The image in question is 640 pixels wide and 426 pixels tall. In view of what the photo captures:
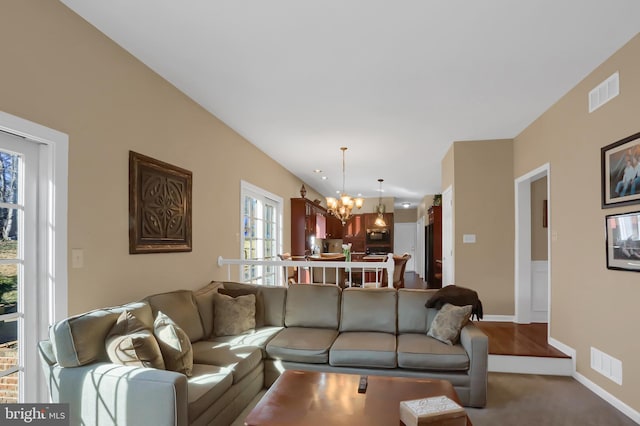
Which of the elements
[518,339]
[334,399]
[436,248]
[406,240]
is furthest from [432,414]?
[406,240]

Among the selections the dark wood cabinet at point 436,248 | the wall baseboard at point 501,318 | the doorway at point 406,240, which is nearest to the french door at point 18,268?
the wall baseboard at point 501,318

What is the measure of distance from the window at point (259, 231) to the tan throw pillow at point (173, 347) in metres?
2.62

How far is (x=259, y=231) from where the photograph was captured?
6340 mm


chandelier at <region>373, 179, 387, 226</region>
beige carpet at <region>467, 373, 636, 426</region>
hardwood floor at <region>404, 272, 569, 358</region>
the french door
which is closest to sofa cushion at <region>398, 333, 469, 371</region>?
beige carpet at <region>467, 373, 636, 426</region>

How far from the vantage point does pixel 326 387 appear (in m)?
2.36

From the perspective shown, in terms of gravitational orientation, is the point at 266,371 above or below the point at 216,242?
below

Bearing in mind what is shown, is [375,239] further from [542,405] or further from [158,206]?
[158,206]

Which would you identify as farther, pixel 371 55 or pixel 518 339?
pixel 518 339

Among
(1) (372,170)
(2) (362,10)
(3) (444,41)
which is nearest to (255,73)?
(2) (362,10)

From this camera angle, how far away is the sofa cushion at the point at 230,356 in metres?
2.80

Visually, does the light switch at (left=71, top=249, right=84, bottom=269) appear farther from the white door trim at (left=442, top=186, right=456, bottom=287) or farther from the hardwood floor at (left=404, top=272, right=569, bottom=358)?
the white door trim at (left=442, top=186, right=456, bottom=287)

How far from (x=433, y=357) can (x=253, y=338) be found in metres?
1.58

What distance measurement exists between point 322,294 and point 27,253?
2557 mm

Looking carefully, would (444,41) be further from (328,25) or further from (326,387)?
(326,387)
